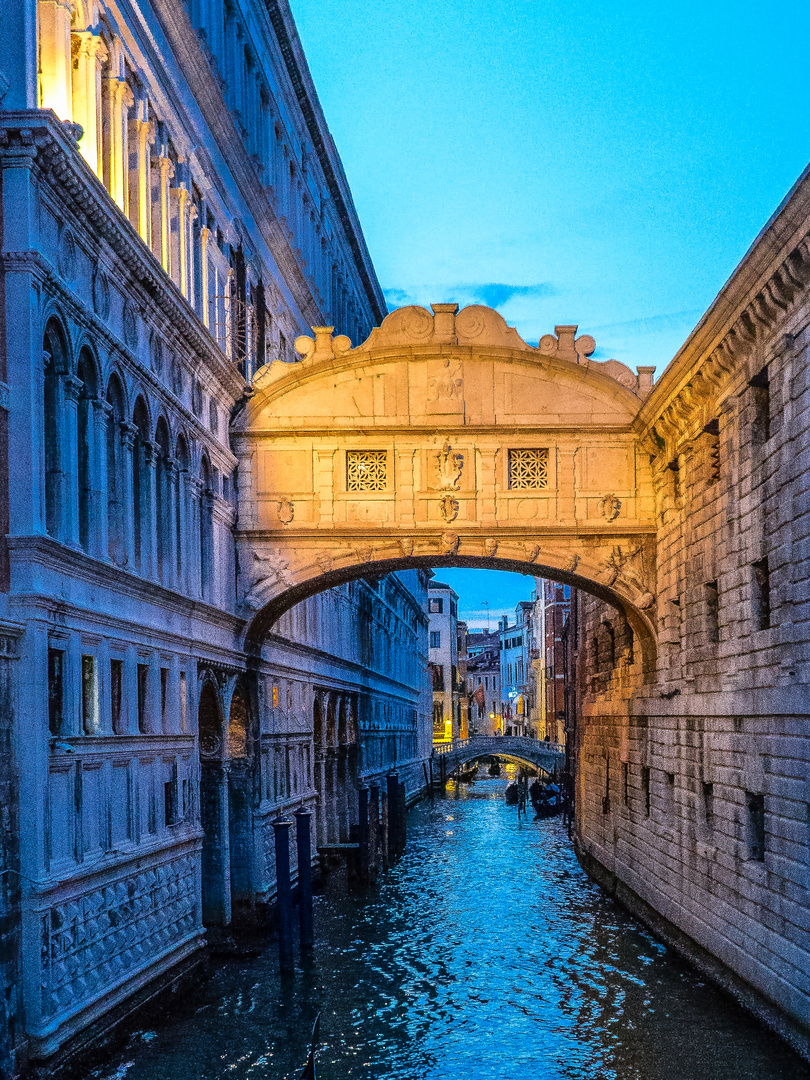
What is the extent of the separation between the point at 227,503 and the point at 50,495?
7.74m

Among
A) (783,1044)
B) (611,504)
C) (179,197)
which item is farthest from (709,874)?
(179,197)

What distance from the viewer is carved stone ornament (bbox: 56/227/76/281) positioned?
474 inches

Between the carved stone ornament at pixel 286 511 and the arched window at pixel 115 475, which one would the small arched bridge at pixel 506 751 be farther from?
the arched window at pixel 115 475

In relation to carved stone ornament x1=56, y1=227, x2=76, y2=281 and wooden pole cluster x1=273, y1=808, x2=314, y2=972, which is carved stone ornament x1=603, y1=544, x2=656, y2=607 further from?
carved stone ornament x1=56, y1=227, x2=76, y2=281

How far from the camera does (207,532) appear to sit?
18406 mm

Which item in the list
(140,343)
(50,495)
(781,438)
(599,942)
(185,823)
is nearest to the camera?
(50,495)

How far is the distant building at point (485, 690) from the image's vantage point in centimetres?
13500

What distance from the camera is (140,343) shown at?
1496 cm

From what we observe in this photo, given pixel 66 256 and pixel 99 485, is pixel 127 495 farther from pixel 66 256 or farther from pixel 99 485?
pixel 66 256

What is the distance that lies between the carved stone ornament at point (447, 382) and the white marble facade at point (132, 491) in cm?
293

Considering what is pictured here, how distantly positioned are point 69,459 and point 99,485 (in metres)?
1.05

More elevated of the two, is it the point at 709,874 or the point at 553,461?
the point at 553,461

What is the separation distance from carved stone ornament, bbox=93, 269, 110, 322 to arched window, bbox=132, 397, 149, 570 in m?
1.58

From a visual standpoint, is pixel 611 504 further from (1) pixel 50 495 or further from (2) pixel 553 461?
(1) pixel 50 495
